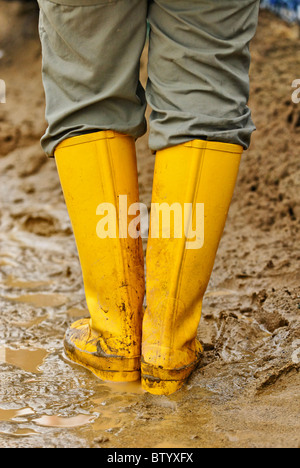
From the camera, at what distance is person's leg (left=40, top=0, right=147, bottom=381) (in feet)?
4.12

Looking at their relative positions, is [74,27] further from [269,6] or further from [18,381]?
[269,6]

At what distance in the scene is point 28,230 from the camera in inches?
108

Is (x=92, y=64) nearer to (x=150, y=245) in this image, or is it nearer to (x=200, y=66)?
(x=200, y=66)

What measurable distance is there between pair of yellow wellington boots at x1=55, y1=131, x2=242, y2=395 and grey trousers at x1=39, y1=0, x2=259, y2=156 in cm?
5

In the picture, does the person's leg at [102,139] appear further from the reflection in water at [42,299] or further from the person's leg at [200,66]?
the reflection in water at [42,299]

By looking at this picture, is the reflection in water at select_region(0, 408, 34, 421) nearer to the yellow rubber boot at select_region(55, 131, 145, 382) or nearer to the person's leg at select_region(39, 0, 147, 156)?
the yellow rubber boot at select_region(55, 131, 145, 382)

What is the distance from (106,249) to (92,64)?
17.1 inches

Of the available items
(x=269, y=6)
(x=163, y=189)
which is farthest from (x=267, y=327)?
(x=269, y=6)

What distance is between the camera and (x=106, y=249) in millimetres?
1343

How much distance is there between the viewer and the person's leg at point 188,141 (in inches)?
48.6

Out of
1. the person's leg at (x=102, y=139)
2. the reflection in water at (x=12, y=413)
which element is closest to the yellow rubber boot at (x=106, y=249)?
the person's leg at (x=102, y=139)

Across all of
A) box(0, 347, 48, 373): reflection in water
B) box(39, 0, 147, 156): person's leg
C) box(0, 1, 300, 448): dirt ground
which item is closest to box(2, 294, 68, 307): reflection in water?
box(0, 1, 300, 448): dirt ground

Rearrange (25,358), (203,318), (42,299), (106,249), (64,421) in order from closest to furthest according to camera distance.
Answer: (64,421), (106,249), (25,358), (203,318), (42,299)

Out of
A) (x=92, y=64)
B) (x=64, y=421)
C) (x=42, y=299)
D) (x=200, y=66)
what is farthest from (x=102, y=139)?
(x=42, y=299)
